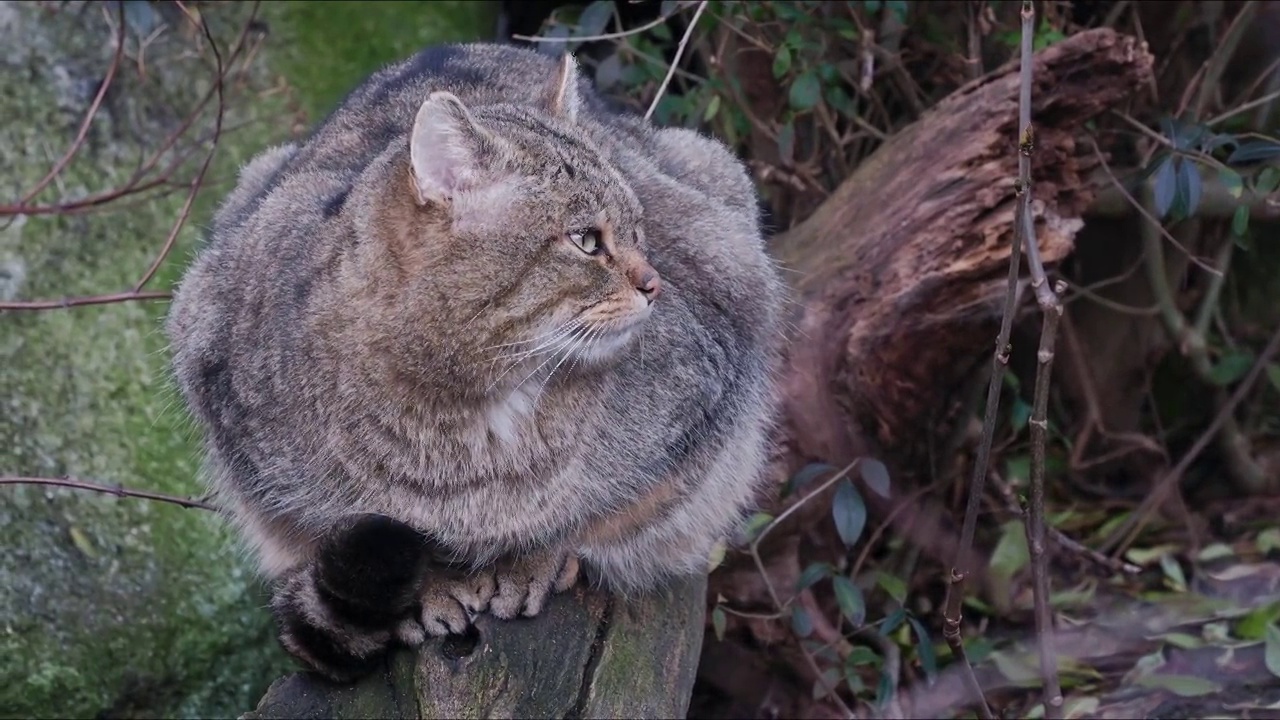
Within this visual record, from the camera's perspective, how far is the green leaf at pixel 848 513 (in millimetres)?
3098

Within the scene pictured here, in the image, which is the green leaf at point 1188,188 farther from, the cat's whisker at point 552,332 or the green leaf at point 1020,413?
the cat's whisker at point 552,332

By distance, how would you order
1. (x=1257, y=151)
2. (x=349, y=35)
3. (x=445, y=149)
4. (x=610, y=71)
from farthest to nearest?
(x=349, y=35) → (x=610, y=71) → (x=1257, y=151) → (x=445, y=149)

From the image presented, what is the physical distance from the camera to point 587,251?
230cm

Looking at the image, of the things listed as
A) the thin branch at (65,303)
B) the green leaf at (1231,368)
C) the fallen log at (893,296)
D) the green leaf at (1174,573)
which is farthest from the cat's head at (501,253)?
the green leaf at (1231,368)

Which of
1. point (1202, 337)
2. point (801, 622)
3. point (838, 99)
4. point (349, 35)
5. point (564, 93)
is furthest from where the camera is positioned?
point (349, 35)

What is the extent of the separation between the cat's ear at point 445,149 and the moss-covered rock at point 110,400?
1.17 meters

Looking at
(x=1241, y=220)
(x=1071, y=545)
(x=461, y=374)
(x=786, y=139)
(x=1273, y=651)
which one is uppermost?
(x=461, y=374)

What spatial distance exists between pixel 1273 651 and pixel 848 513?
101 centimetres

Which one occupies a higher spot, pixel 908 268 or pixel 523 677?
pixel 908 268

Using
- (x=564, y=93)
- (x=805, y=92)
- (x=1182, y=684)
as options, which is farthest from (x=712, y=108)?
(x=1182, y=684)

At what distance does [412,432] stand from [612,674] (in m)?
0.60

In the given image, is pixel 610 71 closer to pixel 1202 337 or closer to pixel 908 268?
pixel 908 268

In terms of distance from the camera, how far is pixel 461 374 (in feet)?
7.48

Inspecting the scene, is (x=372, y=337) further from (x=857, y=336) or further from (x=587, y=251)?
(x=857, y=336)
